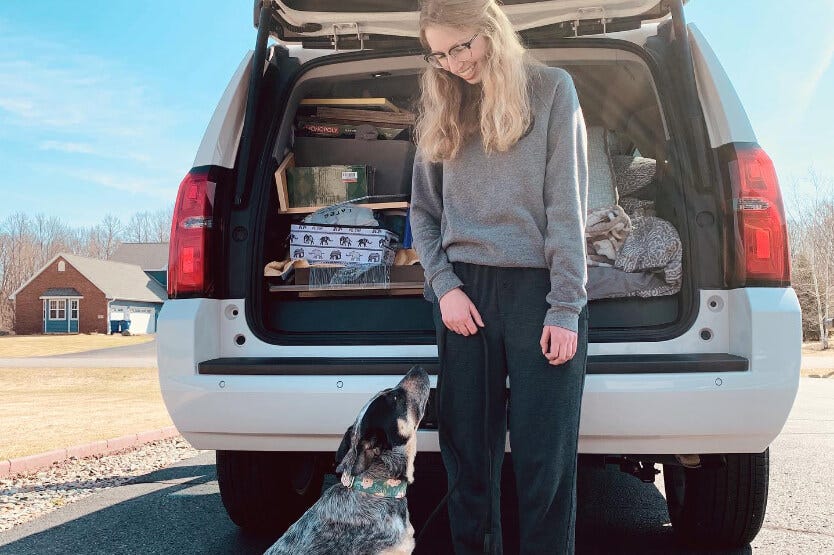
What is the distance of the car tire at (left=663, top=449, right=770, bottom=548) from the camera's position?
300 cm

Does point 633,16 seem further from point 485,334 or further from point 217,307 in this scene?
point 217,307

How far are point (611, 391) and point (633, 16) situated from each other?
1.70 meters

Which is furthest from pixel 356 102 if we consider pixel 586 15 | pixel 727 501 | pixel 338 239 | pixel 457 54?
pixel 727 501

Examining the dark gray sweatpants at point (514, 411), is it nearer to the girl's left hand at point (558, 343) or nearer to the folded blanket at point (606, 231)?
the girl's left hand at point (558, 343)

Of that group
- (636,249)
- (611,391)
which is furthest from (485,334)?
(636,249)

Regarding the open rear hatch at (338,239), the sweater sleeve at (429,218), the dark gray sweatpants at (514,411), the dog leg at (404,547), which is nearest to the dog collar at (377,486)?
the dog leg at (404,547)

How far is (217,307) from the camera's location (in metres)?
3.04

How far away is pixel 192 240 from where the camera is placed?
303cm

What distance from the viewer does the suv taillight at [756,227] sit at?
2699 millimetres

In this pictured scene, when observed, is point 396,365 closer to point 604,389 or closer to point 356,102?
point 604,389

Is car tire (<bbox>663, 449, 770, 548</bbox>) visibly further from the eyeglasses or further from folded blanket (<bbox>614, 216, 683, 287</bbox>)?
the eyeglasses

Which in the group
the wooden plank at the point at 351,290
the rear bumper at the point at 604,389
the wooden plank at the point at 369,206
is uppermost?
the wooden plank at the point at 369,206

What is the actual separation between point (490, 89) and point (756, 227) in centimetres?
122

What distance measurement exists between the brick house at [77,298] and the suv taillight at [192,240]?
167ft
